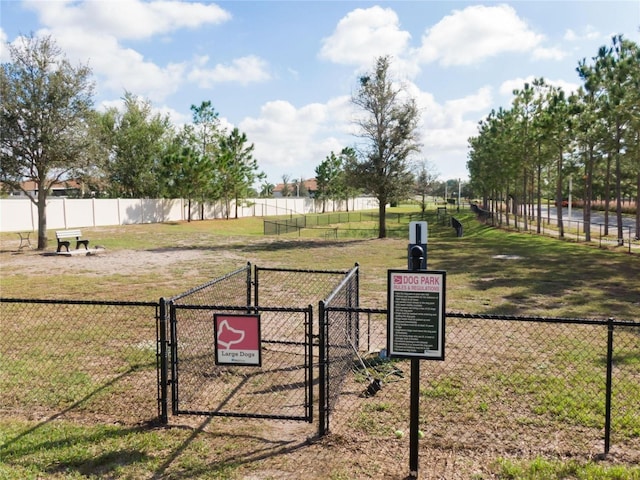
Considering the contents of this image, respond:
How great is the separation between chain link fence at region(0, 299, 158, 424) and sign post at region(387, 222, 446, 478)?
2.55 meters

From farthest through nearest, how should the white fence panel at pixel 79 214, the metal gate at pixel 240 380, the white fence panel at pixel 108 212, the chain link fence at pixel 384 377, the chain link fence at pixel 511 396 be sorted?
1. the white fence panel at pixel 79 214
2. the white fence panel at pixel 108 212
3. the metal gate at pixel 240 380
4. the chain link fence at pixel 384 377
5. the chain link fence at pixel 511 396

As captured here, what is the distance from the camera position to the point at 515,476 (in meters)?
4.00

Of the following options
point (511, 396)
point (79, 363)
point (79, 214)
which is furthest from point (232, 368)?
point (79, 214)

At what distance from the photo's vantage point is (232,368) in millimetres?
6750

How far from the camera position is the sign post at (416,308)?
3904 mm

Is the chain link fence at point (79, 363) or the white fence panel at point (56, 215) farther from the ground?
the white fence panel at point (56, 215)

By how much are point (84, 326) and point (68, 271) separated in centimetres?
812

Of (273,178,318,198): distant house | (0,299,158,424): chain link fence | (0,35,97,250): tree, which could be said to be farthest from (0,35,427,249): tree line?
(273,178,318,198): distant house

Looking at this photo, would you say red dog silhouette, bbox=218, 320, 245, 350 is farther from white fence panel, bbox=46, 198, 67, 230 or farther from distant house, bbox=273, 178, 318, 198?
distant house, bbox=273, 178, 318, 198

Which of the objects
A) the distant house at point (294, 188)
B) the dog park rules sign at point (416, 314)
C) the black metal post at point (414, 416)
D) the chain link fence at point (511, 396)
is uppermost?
the distant house at point (294, 188)

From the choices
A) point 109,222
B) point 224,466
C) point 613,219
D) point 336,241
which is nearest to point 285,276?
point 224,466

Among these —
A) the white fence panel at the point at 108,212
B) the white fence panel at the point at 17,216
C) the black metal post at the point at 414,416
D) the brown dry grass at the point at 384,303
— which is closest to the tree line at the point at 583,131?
the brown dry grass at the point at 384,303

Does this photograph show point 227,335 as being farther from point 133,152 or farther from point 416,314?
point 133,152

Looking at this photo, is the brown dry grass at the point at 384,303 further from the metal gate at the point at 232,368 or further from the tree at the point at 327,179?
the tree at the point at 327,179
